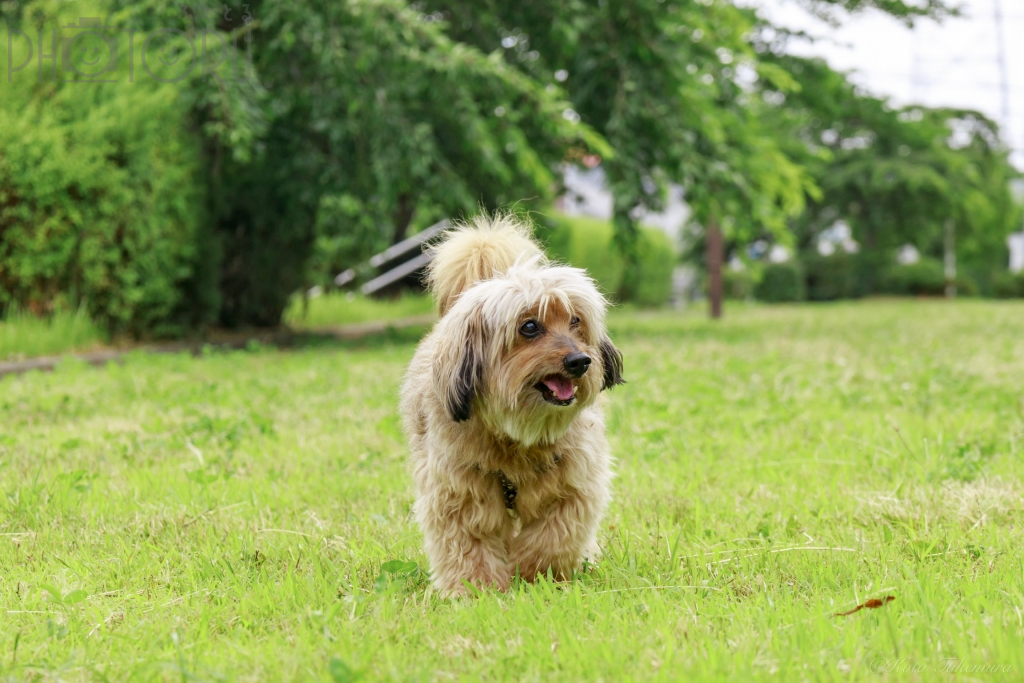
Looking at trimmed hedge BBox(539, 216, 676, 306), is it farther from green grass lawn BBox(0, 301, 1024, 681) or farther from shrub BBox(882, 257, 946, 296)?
green grass lawn BBox(0, 301, 1024, 681)

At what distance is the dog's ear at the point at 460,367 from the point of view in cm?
297

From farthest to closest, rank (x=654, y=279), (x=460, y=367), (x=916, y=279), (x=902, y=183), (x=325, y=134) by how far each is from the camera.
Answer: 1. (x=916, y=279)
2. (x=902, y=183)
3. (x=654, y=279)
4. (x=325, y=134)
5. (x=460, y=367)

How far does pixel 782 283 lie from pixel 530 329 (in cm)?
2556

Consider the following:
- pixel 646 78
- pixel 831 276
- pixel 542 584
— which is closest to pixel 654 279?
pixel 831 276

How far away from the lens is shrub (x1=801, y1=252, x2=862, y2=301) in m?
28.6

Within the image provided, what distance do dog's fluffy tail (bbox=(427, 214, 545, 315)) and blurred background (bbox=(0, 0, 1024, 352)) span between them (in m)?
2.76

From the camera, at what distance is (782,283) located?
27.2 m

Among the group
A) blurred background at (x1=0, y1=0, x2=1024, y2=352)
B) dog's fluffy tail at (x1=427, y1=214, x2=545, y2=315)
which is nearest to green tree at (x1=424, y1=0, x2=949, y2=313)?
blurred background at (x1=0, y1=0, x2=1024, y2=352)

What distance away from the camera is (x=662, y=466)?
447 cm

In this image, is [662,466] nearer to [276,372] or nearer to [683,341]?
[276,372]

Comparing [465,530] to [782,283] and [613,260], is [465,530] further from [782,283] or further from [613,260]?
[782,283]

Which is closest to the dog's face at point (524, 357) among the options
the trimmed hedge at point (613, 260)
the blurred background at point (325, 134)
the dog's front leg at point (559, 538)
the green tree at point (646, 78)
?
the dog's front leg at point (559, 538)

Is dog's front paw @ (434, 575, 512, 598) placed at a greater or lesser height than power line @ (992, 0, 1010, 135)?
lesser

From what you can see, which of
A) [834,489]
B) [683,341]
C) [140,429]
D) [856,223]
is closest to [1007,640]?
[834,489]
